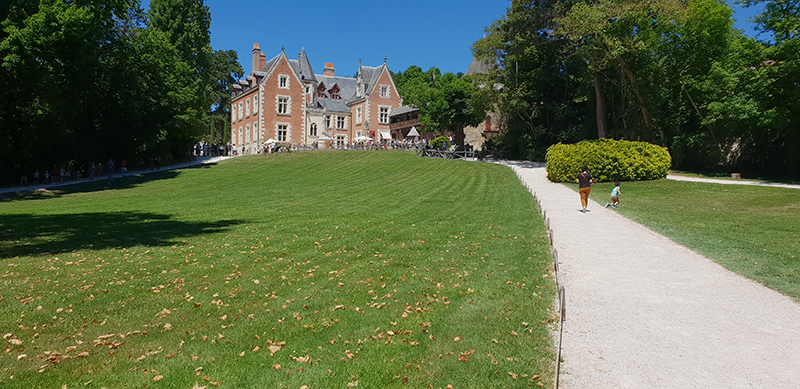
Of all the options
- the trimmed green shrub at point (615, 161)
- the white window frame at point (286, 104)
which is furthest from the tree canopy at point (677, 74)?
the white window frame at point (286, 104)

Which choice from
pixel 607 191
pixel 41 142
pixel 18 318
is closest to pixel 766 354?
pixel 18 318

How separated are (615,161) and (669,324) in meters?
22.9

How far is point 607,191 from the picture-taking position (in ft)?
77.4

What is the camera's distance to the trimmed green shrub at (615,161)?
2681cm

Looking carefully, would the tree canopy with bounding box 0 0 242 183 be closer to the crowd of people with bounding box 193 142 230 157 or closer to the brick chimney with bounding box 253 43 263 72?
the crowd of people with bounding box 193 142 230 157

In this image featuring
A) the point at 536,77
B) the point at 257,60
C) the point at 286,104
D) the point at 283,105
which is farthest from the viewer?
the point at 257,60

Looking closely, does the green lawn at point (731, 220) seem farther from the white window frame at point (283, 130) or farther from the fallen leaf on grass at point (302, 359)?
the white window frame at point (283, 130)

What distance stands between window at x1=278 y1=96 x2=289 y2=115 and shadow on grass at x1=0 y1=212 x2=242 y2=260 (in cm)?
4379

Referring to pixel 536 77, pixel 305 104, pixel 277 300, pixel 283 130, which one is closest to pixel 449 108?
pixel 536 77

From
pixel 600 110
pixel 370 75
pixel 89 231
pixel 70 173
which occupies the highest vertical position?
pixel 370 75

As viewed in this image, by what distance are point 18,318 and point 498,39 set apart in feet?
125

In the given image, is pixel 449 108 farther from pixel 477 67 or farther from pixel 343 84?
pixel 343 84

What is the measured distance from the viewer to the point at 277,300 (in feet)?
22.7

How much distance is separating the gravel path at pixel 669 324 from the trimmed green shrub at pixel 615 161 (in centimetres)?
1698
